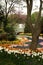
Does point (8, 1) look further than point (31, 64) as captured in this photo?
Yes

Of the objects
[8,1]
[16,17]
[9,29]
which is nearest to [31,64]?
[9,29]

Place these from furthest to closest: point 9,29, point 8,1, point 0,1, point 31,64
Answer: point 8,1, point 0,1, point 9,29, point 31,64

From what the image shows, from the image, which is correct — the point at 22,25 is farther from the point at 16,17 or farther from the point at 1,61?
the point at 1,61

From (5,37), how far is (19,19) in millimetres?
19166

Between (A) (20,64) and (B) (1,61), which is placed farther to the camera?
(B) (1,61)

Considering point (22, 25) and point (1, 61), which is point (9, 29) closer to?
point (1, 61)

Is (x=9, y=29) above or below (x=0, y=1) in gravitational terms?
below

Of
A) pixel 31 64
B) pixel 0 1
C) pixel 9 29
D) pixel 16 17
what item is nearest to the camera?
pixel 31 64

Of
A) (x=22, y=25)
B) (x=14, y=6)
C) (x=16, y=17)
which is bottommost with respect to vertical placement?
(x=22, y=25)

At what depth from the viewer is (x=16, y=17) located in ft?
119

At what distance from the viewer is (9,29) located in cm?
2164

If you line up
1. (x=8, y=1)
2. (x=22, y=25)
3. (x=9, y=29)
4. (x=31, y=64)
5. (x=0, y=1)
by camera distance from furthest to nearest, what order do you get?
(x=22, y=25), (x=8, y=1), (x=0, y=1), (x=9, y=29), (x=31, y=64)

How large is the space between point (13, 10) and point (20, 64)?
22.9 meters

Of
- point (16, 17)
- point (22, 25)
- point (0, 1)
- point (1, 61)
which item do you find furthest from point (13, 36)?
point (22, 25)
